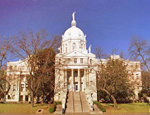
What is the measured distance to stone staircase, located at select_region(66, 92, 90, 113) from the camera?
1207 inches

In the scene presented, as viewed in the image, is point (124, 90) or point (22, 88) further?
point (22, 88)

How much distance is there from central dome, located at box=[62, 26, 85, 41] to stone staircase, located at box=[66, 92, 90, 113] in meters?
27.1

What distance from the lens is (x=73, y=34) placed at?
6488 cm

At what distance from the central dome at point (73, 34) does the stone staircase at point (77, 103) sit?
2710cm

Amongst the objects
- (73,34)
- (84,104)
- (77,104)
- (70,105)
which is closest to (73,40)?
(73,34)

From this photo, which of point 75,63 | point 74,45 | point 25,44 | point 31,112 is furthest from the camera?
point 74,45

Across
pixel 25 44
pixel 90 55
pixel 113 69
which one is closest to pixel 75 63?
pixel 90 55

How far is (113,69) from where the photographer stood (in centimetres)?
3431

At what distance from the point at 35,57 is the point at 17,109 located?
366 inches

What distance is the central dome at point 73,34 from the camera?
64188mm

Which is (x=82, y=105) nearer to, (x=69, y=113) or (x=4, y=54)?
(x=69, y=113)

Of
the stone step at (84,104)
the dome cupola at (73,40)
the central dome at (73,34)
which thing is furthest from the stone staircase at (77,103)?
the central dome at (73,34)

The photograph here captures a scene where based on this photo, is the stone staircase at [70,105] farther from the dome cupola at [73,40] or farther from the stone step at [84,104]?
the dome cupola at [73,40]

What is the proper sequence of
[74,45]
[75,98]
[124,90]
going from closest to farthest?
[75,98], [124,90], [74,45]
